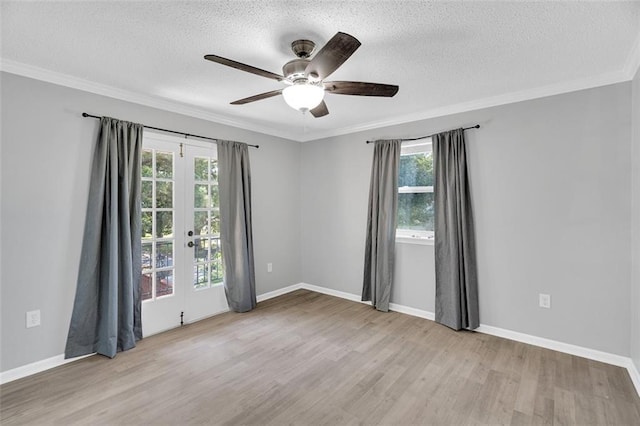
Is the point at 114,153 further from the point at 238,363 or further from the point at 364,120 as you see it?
the point at 364,120

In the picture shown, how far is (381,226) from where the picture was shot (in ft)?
13.0

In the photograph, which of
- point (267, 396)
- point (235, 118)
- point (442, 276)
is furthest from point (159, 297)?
point (442, 276)

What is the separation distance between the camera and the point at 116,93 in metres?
2.95

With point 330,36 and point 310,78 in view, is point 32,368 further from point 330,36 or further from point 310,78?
point 330,36

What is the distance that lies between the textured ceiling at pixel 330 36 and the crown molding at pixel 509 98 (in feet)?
0.08

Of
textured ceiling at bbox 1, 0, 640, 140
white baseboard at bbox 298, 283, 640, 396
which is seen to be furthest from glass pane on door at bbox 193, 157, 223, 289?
white baseboard at bbox 298, 283, 640, 396

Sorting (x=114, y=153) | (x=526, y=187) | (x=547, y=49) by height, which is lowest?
(x=526, y=187)

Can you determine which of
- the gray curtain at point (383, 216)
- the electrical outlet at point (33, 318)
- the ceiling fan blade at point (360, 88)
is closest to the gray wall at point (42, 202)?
the electrical outlet at point (33, 318)

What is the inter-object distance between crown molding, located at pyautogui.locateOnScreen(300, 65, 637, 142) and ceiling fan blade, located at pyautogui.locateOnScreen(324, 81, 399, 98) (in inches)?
65.0

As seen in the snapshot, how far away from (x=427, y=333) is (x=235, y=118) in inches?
134

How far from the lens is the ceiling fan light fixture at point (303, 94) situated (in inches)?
77.9

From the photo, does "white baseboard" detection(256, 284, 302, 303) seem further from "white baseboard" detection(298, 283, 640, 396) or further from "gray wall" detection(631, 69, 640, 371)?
"gray wall" detection(631, 69, 640, 371)

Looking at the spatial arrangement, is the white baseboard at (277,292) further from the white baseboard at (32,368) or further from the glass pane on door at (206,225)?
the white baseboard at (32,368)

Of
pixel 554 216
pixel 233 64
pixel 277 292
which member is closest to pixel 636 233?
pixel 554 216
